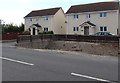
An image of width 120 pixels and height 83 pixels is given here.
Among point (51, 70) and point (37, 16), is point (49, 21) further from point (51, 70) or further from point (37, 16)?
point (51, 70)

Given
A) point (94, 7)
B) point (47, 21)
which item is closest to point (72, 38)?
point (94, 7)

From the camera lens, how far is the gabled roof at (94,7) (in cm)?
3892

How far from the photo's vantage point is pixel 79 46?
79.4ft

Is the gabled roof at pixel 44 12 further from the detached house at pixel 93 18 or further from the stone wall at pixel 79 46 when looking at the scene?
the stone wall at pixel 79 46

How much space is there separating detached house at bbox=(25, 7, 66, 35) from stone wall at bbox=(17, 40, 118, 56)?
776 inches

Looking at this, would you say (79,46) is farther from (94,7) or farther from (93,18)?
(94,7)

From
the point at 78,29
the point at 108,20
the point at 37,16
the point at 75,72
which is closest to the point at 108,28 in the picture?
the point at 108,20

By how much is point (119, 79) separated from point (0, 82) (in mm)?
4382

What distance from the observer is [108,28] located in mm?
38469

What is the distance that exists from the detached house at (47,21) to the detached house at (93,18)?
183 inches

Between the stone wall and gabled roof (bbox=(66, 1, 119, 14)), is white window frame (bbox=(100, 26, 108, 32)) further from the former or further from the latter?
the stone wall

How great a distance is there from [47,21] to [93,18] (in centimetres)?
1338

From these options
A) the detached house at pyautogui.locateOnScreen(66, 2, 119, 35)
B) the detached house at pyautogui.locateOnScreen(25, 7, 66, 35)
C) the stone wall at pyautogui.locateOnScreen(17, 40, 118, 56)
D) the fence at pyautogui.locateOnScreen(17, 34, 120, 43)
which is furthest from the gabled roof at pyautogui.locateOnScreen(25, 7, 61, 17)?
the stone wall at pyautogui.locateOnScreen(17, 40, 118, 56)

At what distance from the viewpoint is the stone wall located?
64.2ft
